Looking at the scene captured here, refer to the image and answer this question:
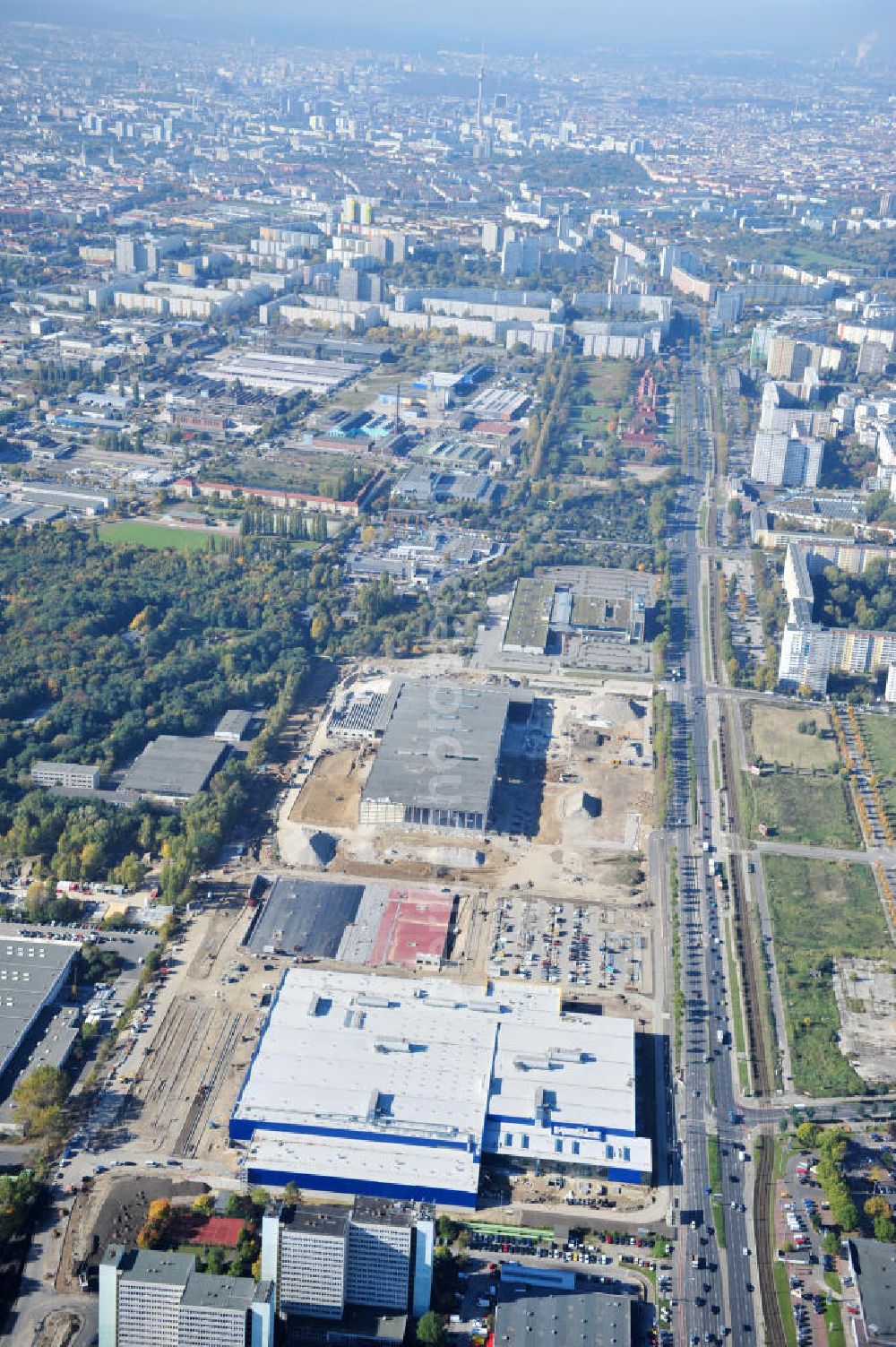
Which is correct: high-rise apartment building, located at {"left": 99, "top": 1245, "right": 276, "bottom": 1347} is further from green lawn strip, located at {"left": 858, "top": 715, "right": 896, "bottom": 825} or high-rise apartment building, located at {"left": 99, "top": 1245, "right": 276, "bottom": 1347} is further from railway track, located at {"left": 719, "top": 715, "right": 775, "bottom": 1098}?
green lawn strip, located at {"left": 858, "top": 715, "right": 896, "bottom": 825}

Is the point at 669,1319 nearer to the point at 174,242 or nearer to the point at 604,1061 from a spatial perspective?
the point at 604,1061

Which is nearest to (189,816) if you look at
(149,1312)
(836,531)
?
(149,1312)

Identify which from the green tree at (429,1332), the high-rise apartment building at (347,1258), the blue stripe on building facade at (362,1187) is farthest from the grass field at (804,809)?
the green tree at (429,1332)

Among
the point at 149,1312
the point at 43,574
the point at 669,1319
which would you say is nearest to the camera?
the point at 149,1312

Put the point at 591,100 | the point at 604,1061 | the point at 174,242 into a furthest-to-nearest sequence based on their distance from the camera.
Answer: the point at 591,100 → the point at 174,242 → the point at 604,1061

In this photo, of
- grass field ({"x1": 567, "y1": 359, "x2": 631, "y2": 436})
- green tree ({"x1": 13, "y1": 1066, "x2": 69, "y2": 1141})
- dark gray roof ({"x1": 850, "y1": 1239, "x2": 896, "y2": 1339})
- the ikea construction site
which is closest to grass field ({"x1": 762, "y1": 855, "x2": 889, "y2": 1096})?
the ikea construction site

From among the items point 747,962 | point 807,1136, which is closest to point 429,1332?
point 807,1136

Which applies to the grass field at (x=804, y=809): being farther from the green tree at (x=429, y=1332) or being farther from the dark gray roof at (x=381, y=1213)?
the green tree at (x=429, y=1332)
